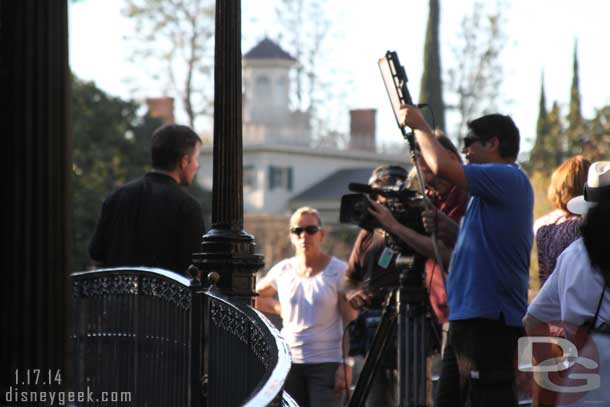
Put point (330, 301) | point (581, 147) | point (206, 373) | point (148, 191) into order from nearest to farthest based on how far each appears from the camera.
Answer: point (206, 373) → point (148, 191) → point (330, 301) → point (581, 147)

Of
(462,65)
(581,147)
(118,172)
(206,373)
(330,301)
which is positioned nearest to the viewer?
(206,373)

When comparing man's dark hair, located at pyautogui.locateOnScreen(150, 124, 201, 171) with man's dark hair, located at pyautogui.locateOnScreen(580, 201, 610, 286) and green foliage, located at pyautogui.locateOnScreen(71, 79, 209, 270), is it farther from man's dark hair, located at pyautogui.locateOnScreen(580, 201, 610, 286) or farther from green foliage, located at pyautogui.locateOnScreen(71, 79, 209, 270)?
green foliage, located at pyautogui.locateOnScreen(71, 79, 209, 270)

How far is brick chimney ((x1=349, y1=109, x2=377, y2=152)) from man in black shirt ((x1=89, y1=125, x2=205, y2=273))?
222 feet

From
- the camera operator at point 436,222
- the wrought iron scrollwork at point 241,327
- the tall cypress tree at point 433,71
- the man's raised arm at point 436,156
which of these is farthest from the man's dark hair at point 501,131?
the tall cypress tree at point 433,71

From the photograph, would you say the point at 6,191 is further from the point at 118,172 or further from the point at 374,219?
the point at 118,172

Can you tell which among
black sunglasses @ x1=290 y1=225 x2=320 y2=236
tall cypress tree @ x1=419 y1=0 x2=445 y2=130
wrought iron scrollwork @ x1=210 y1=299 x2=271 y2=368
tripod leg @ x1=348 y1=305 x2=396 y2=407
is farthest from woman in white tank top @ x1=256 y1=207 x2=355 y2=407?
tall cypress tree @ x1=419 y1=0 x2=445 y2=130

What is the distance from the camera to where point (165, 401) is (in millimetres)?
6523

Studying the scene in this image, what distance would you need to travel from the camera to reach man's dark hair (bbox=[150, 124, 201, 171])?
771 centimetres

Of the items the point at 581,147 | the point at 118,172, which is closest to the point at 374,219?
the point at 581,147

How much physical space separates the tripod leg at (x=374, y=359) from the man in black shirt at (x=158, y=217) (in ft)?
3.78

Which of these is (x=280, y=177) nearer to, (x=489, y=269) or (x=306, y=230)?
(x=306, y=230)

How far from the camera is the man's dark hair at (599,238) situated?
539 cm

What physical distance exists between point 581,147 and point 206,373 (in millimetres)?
31580

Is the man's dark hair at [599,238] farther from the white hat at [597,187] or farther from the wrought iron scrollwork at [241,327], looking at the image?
the wrought iron scrollwork at [241,327]
